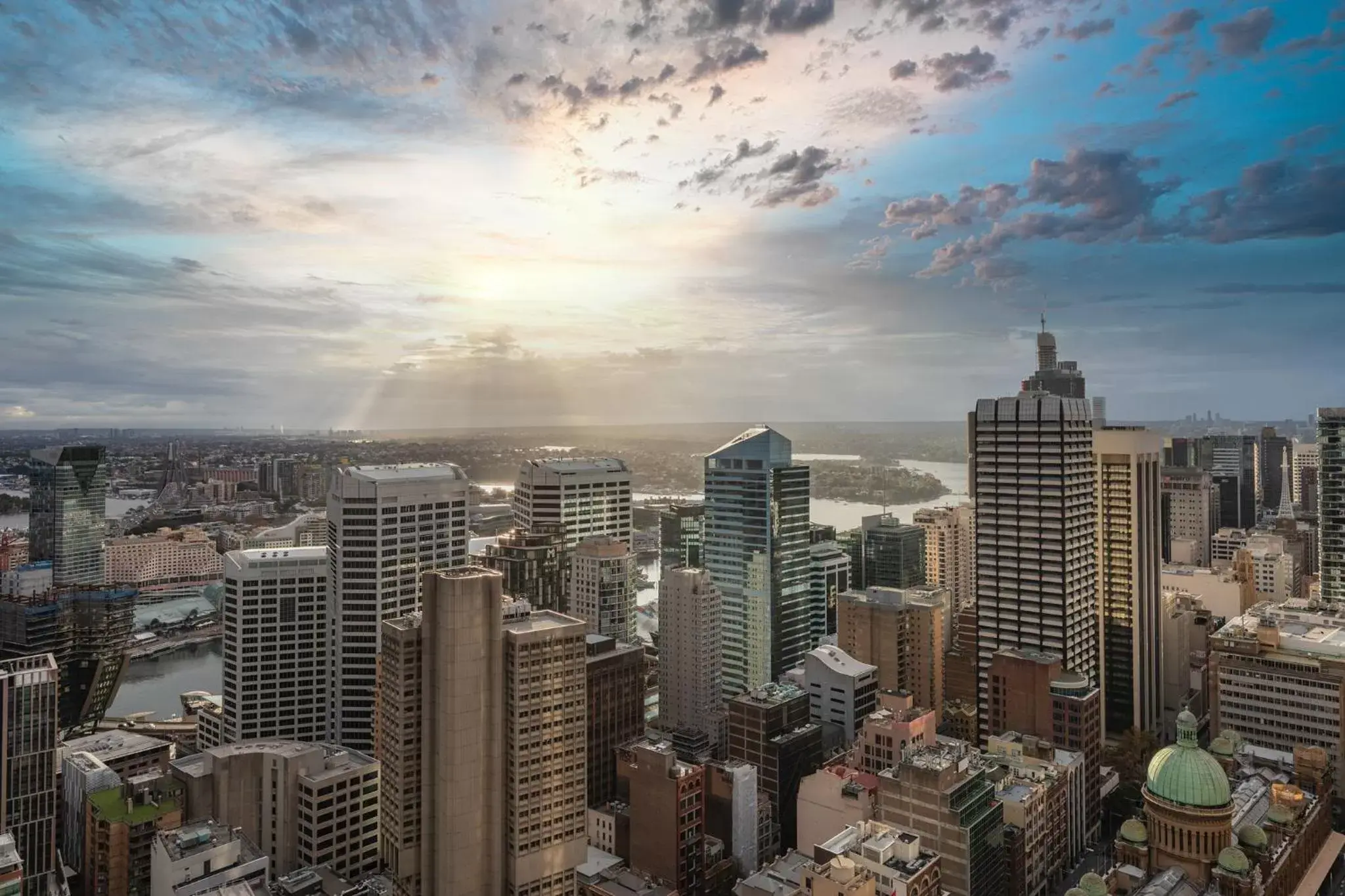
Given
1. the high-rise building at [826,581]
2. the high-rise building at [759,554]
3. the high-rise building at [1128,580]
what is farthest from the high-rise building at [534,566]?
the high-rise building at [1128,580]

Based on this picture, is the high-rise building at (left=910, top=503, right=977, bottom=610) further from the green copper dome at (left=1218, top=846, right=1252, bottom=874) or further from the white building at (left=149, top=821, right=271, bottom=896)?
the white building at (left=149, top=821, right=271, bottom=896)

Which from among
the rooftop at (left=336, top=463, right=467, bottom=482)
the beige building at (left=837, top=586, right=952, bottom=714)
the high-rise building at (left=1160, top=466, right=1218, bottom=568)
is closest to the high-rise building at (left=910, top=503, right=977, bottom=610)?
the high-rise building at (left=1160, top=466, right=1218, bottom=568)

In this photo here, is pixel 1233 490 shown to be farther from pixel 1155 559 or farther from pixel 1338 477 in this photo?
pixel 1155 559

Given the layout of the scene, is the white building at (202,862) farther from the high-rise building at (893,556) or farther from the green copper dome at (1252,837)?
the high-rise building at (893,556)

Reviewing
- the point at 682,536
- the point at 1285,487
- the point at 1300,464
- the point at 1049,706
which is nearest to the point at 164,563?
the point at 682,536

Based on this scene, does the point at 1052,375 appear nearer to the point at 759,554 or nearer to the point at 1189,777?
the point at 759,554
